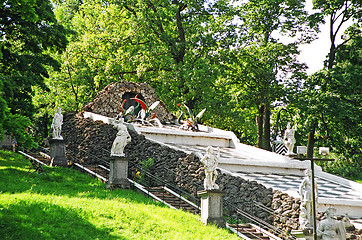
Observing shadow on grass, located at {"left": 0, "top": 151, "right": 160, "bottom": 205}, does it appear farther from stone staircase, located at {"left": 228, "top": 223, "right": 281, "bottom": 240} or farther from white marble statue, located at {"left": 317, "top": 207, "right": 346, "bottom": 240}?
white marble statue, located at {"left": 317, "top": 207, "right": 346, "bottom": 240}

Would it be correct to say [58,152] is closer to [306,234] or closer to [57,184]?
[57,184]

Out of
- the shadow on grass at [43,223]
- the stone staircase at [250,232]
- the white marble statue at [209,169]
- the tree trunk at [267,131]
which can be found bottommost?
the stone staircase at [250,232]

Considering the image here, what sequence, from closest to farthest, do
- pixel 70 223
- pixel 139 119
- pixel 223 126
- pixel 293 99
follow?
1. pixel 70 223
2. pixel 139 119
3. pixel 293 99
4. pixel 223 126

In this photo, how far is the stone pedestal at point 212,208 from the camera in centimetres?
Answer: 1422

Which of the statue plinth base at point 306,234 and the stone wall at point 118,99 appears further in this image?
the stone wall at point 118,99

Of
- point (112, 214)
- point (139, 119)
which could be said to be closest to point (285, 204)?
point (112, 214)

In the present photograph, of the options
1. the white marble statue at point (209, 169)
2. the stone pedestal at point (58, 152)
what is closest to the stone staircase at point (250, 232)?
the white marble statue at point (209, 169)

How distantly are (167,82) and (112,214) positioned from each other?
56.5 ft

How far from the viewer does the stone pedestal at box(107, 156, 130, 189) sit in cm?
1695

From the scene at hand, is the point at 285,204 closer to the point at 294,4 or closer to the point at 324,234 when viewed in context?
the point at 324,234

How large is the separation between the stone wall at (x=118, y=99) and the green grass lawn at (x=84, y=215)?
10720mm

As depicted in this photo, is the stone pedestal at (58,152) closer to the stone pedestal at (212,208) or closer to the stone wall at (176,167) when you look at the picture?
the stone wall at (176,167)

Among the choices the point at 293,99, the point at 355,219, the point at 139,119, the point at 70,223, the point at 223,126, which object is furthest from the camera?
the point at 223,126

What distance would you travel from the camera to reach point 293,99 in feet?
96.3
